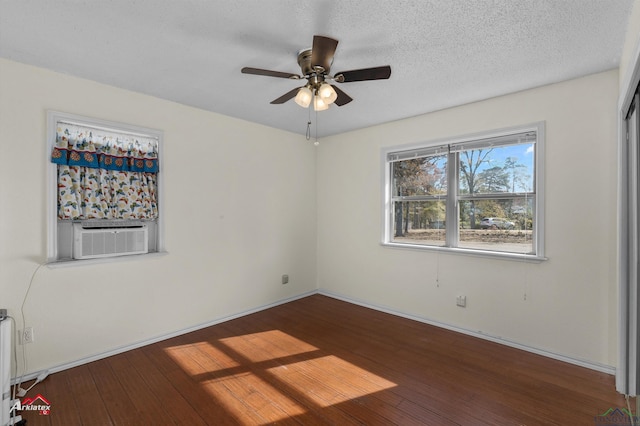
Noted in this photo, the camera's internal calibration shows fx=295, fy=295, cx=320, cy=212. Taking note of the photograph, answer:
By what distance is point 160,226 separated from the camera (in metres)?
3.14

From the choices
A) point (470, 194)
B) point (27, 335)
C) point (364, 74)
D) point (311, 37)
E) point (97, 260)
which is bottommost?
point (27, 335)

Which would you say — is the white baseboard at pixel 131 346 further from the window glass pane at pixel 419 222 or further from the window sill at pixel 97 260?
the window glass pane at pixel 419 222

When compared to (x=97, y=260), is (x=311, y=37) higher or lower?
higher

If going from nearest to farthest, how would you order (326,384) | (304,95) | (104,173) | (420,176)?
(304,95) → (326,384) → (104,173) → (420,176)

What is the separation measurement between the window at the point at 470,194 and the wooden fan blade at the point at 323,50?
210cm

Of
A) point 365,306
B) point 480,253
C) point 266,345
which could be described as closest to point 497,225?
point 480,253

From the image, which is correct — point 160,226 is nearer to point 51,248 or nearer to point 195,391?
point 51,248

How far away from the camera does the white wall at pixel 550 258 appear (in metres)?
2.50

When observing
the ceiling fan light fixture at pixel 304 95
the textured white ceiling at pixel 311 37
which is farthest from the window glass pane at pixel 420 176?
the ceiling fan light fixture at pixel 304 95

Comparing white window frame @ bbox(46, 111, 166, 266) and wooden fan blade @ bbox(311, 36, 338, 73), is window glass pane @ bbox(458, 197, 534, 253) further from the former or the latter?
white window frame @ bbox(46, 111, 166, 266)

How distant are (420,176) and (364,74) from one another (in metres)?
2.13

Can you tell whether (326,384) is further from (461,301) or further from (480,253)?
(480,253)

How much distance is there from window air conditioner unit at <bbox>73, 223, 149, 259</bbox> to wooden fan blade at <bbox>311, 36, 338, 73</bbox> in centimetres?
238

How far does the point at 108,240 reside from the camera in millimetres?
2785
